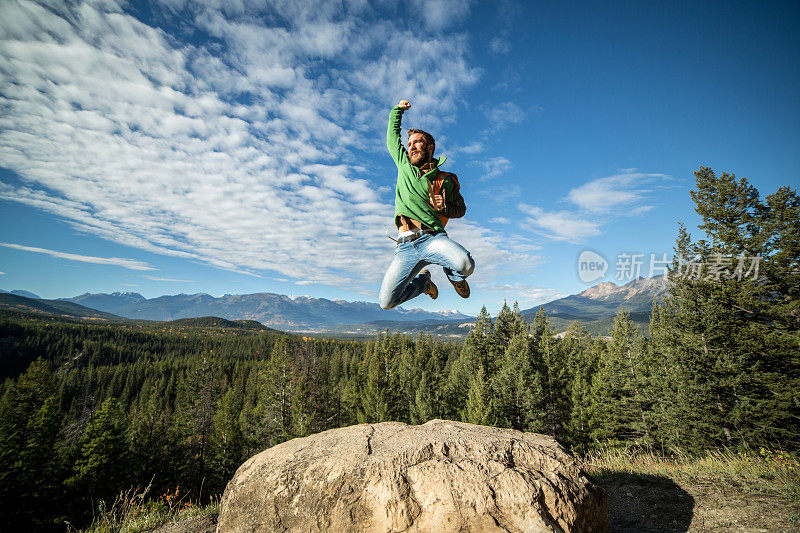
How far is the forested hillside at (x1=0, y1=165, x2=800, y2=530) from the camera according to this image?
16.6 m

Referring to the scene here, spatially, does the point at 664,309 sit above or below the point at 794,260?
below

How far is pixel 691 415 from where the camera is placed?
58.2ft

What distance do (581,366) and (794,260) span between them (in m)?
17.4

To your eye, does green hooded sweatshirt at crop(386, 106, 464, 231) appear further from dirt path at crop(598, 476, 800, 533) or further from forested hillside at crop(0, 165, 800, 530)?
forested hillside at crop(0, 165, 800, 530)

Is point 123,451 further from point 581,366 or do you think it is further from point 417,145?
point 581,366

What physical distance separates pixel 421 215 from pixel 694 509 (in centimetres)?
696

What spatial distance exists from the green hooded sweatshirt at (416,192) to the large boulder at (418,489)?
3218 mm

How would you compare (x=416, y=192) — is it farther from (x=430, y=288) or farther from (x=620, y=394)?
(x=620, y=394)

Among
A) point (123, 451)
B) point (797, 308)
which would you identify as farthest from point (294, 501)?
point (123, 451)

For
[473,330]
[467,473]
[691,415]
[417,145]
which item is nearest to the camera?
[467,473]

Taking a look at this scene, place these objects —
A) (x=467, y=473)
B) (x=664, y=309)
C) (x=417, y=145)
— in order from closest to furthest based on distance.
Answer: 1. (x=467, y=473)
2. (x=417, y=145)
3. (x=664, y=309)

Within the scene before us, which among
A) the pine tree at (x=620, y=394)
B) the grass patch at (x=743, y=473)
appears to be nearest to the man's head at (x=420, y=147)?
the grass patch at (x=743, y=473)

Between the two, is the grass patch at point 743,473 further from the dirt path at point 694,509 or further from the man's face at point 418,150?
the man's face at point 418,150

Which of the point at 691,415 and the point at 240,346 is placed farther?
the point at 240,346
